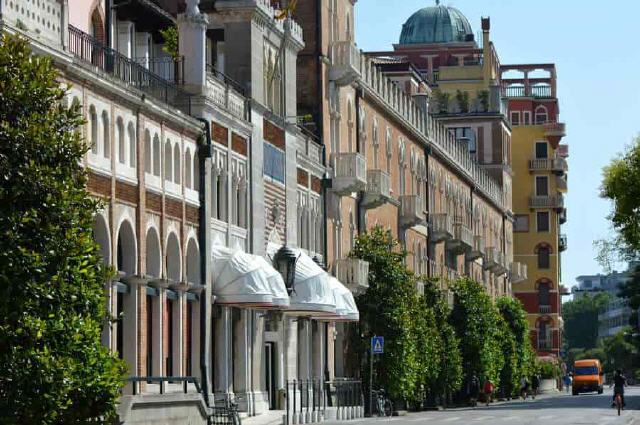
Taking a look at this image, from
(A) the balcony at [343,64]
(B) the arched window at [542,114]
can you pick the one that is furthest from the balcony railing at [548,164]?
(A) the balcony at [343,64]

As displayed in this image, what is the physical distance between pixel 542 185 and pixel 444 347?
71451mm

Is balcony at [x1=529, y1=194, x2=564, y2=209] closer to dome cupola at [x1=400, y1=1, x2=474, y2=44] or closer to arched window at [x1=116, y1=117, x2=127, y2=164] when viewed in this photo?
dome cupola at [x1=400, y1=1, x2=474, y2=44]

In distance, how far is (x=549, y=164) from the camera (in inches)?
5797

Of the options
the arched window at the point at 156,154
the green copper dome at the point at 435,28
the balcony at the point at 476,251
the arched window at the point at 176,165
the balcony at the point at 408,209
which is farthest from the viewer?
the green copper dome at the point at 435,28

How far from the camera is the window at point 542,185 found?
14762cm

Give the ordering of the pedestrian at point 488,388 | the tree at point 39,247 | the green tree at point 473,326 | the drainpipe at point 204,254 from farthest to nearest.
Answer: the pedestrian at point 488,388 < the green tree at point 473,326 < the drainpipe at point 204,254 < the tree at point 39,247

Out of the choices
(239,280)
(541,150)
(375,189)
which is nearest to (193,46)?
(239,280)

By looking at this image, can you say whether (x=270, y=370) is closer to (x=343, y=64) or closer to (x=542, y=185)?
(x=343, y=64)

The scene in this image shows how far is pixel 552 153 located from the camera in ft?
486

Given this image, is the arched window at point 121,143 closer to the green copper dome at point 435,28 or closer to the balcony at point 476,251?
the balcony at point 476,251

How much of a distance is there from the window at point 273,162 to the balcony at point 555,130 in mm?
92526

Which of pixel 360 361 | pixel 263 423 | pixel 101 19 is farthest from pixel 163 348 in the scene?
pixel 360 361

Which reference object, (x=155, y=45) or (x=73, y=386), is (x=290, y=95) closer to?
(x=155, y=45)

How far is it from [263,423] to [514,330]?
57.6 metres
